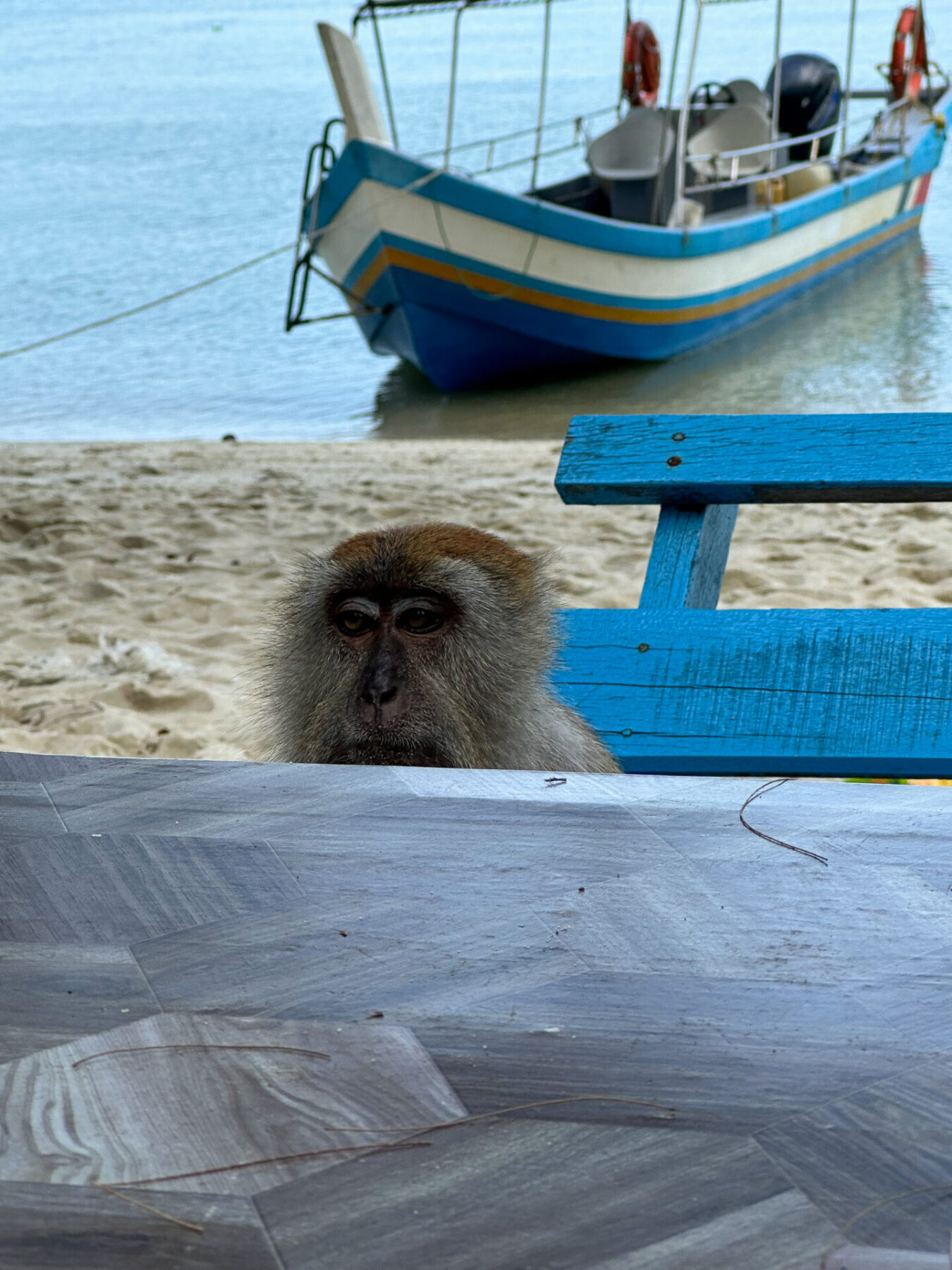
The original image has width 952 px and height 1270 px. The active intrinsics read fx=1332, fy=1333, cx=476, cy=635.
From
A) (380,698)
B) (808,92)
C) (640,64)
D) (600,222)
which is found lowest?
(600,222)

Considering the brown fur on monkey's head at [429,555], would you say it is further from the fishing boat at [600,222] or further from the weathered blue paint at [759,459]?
the fishing boat at [600,222]

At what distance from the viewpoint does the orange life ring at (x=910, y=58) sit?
15445mm

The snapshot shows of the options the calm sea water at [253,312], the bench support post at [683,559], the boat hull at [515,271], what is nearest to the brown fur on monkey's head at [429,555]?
the bench support post at [683,559]

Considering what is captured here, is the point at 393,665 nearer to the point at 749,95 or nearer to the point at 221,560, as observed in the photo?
the point at 221,560

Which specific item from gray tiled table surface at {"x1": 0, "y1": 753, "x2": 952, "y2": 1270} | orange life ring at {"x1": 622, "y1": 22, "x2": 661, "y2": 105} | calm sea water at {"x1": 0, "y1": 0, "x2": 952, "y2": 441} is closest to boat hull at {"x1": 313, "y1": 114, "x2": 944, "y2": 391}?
calm sea water at {"x1": 0, "y1": 0, "x2": 952, "y2": 441}

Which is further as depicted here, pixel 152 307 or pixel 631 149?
pixel 152 307

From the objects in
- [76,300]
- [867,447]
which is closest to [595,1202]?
[867,447]

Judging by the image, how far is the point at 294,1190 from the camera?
704 mm

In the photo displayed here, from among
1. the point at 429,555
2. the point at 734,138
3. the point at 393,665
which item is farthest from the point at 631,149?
the point at 393,665

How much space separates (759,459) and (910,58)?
1632 centimetres

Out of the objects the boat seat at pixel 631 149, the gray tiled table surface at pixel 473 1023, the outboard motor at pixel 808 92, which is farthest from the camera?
the outboard motor at pixel 808 92

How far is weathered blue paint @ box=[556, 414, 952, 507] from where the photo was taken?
2.16m

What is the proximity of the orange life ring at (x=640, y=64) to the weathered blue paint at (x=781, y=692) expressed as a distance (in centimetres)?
1321

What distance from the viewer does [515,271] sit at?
1167 cm
